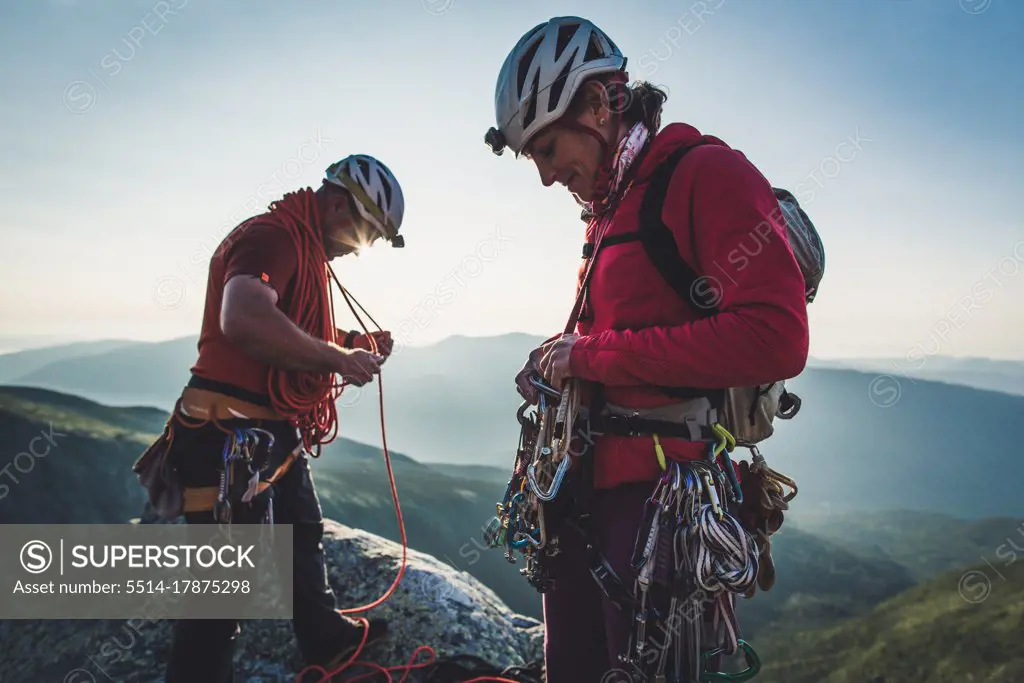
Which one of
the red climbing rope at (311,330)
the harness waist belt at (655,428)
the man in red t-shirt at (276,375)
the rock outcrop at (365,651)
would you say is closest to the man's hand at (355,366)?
the man in red t-shirt at (276,375)

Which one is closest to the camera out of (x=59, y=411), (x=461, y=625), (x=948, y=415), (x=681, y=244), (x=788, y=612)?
(x=681, y=244)

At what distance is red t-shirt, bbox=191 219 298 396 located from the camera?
3.39 meters

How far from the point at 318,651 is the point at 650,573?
10.7ft

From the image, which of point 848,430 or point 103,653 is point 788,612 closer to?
point 103,653

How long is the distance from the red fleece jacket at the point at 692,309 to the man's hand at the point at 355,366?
70.9 inches

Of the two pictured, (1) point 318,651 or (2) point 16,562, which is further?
(2) point 16,562

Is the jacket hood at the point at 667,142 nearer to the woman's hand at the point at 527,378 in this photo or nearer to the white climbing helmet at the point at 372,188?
the woman's hand at the point at 527,378

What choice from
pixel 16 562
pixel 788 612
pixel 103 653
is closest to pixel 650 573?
pixel 103 653

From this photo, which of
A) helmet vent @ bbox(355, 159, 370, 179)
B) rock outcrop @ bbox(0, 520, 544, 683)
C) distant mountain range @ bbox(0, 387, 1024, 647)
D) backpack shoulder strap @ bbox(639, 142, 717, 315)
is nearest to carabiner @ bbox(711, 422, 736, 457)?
backpack shoulder strap @ bbox(639, 142, 717, 315)

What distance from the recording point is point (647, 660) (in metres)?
2.04

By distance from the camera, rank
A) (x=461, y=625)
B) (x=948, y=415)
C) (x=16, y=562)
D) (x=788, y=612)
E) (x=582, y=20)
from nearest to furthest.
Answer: (x=582, y=20) < (x=461, y=625) < (x=16, y=562) < (x=788, y=612) < (x=948, y=415)

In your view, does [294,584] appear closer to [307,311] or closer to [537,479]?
[307,311]

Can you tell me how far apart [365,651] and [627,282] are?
3923 mm

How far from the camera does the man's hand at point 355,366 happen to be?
11.5ft
